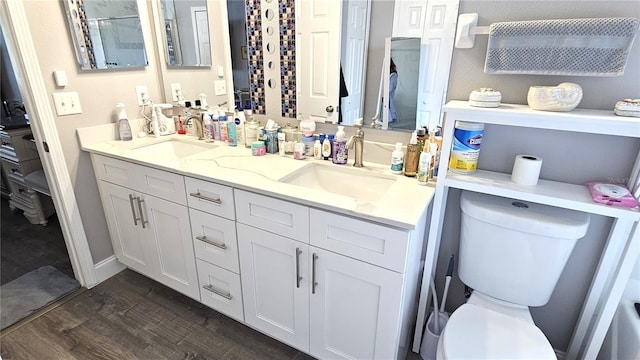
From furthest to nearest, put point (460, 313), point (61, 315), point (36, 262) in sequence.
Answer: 1. point (36, 262)
2. point (61, 315)
3. point (460, 313)

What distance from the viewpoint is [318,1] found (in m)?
1.46

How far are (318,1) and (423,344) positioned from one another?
163cm

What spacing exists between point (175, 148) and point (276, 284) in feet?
3.76

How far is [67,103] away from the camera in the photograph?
170cm

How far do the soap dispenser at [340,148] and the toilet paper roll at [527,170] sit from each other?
68 cm

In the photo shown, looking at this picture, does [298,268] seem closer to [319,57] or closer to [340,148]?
[340,148]

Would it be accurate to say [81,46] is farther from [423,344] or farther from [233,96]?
[423,344]

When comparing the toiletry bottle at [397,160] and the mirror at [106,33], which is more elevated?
the mirror at [106,33]

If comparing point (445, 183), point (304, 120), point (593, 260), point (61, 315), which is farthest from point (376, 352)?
point (61, 315)

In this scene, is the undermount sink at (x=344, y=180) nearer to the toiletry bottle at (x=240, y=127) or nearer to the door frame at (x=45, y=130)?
the toiletry bottle at (x=240, y=127)

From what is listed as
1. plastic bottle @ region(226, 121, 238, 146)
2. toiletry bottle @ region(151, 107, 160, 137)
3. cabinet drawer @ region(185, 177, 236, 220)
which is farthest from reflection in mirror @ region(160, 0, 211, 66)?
cabinet drawer @ region(185, 177, 236, 220)

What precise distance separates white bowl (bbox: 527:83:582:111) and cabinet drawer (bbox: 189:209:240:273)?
1.22 metres

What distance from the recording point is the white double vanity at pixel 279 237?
113 centimetres

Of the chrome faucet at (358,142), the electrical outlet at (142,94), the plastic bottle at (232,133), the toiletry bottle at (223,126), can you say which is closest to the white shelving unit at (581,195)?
the chrome faucet at (358,142)
